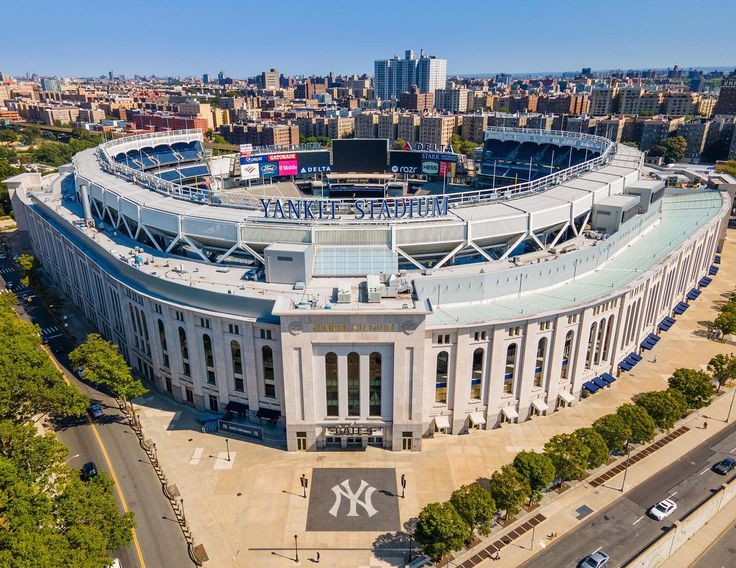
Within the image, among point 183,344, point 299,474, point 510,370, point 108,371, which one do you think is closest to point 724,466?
point 510,370

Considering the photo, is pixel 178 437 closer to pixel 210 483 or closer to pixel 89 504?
pixel 210 483

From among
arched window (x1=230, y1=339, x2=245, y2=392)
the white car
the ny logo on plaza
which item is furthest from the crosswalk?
the white car

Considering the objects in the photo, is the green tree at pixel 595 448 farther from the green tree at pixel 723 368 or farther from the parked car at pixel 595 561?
the green tree at pixel 723 368

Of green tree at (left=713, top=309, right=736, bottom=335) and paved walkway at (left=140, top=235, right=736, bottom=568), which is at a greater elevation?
green tree at (left=713, top=309, right=736, bottom=335)

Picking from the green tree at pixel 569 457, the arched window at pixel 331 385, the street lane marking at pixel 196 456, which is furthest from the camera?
the street lane marking at pixel 196 456

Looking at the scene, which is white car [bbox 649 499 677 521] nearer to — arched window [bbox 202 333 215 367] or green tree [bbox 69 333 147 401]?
arched window [bbox 202 333 215 367]

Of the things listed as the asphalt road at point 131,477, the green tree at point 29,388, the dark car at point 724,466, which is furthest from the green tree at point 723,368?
the green tree at point 29,388
